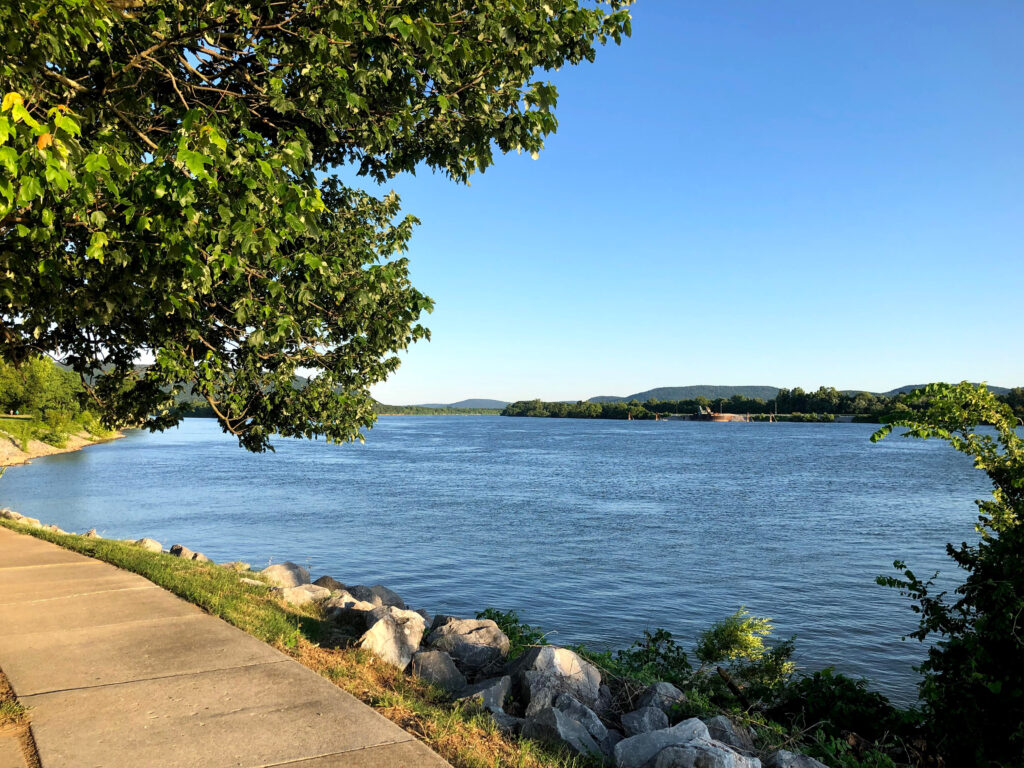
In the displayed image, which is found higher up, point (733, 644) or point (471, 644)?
point (471, 644)

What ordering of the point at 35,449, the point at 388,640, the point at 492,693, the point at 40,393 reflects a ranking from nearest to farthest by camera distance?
the point at 492,693 → the point at 388,640 → the point at 35,449 → the point at 40,393

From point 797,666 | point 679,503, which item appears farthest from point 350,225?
point 679,503

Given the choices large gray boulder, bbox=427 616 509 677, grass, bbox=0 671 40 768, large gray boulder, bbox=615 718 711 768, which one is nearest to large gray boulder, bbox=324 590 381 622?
large gray boulder, bbox=427 616 509 677

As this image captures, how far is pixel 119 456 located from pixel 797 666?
75880mm

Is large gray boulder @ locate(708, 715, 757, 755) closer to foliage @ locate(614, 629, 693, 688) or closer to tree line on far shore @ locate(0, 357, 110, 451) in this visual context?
foliage @ locate(614, 629, 693, 688)

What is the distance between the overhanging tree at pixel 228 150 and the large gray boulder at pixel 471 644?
418 centimetres

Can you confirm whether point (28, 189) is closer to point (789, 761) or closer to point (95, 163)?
point (95, 163)

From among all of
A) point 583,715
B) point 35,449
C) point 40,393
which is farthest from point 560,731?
point 40,393

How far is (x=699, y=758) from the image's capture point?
5.46 meters

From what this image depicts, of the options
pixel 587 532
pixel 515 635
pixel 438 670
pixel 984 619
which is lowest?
pixel 587 532

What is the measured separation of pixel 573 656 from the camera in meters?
8.46

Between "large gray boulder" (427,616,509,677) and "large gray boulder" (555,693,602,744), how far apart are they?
6.70 ft

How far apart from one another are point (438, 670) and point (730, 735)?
322cm

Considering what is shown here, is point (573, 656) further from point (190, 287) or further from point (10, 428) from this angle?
point (10, 428)
